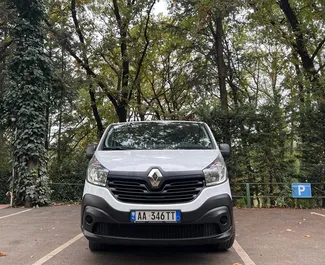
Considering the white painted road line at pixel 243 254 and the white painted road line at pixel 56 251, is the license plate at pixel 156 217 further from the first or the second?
the white painted road line at pixel 56 251

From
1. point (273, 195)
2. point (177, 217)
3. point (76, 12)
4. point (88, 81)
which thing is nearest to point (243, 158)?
point (273, 195)

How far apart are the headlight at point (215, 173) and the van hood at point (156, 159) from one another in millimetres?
51

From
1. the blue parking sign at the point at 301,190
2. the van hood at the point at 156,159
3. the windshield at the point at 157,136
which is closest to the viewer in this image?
the van hood at the point at 156,159

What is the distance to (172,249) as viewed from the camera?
180 inches

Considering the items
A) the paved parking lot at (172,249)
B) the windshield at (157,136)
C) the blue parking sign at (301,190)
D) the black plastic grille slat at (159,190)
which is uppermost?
the windshield at (157,136)

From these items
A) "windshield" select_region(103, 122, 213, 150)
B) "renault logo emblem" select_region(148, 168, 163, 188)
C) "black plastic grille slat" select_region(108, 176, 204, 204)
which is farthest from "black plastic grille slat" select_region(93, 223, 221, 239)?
"windshield" select_region(103, 122, 213, 150)

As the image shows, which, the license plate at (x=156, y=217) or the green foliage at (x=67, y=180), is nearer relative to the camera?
the license plate at (x=156, y=217)

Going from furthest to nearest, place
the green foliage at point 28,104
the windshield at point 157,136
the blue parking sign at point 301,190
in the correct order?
the green foliage at point 28,104 < the blue parking sign at point 301,190 < the windshield at point 157,136

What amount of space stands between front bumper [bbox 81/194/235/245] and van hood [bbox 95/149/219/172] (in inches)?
16.8

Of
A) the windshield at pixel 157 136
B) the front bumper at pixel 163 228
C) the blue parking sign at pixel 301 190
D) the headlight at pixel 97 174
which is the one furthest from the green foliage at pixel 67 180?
the front bumper at pixel 163 228

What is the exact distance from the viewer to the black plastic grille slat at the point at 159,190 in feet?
11.6

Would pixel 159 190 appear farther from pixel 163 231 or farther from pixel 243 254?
pixel 243 254

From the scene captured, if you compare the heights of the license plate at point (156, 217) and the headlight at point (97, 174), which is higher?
the headlight at point (97, 174)

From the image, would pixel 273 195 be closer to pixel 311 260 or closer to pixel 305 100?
pixel 305 100
